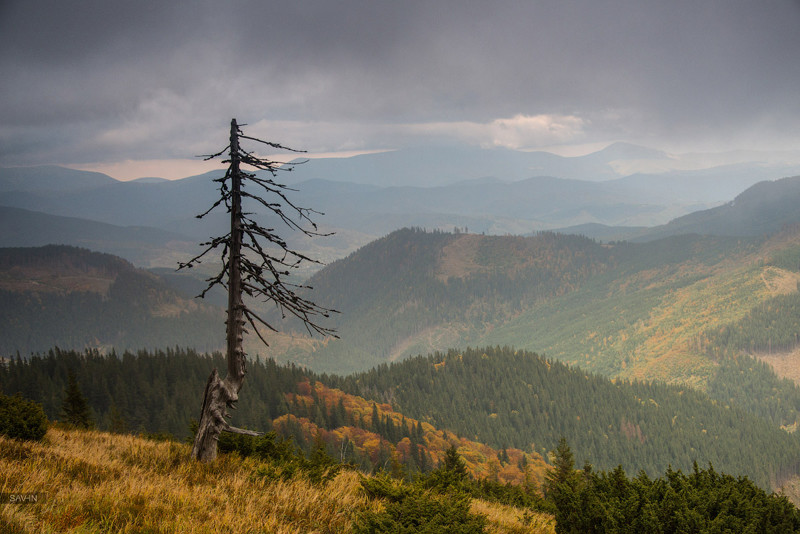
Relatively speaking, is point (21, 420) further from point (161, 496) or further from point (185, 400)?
point (185, 400)

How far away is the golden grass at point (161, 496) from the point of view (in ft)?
26.1

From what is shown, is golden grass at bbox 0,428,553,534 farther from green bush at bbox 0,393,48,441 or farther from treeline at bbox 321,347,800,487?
treeline at bbox 321,347,800,487

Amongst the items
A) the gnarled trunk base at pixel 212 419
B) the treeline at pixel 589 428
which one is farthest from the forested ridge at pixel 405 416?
the gnarled trunk base at pixel 212 419

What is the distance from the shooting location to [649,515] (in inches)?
349

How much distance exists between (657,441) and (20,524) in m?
222

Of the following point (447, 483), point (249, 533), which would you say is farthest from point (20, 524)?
point (447, 483)

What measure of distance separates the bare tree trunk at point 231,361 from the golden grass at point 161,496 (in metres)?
0.71

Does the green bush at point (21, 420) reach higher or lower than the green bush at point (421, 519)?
higher

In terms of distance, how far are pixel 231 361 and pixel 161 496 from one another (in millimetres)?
4910

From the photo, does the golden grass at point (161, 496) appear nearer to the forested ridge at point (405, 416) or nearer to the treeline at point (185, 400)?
the forested ridge at point (405, 416)

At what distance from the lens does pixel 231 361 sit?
14.1 m

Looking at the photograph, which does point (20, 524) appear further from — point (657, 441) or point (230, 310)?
point (657, 441)

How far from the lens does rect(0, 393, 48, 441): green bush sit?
13.4 meters

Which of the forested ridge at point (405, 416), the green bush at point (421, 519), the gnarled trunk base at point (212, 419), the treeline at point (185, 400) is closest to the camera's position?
the green bush at point (421, 519)
